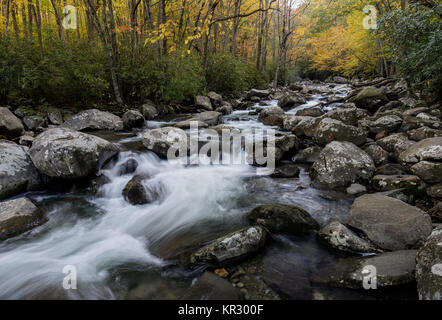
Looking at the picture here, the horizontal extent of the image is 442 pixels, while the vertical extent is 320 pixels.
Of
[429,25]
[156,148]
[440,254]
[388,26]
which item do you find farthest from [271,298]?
[388,26]

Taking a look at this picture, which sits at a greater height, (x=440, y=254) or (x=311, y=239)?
(x=440, y=254)

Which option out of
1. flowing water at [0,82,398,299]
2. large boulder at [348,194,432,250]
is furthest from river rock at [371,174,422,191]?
large boulder at [348,194,432,250]

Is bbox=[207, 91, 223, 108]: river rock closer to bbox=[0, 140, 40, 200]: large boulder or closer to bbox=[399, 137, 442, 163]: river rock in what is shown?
bbox=[0, 140, 40, 200]: large boulder

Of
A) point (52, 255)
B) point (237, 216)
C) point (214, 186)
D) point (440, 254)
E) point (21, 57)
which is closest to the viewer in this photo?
point (440, 254)

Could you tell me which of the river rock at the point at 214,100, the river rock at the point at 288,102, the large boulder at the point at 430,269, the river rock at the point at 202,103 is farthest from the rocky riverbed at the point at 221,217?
the river rock at the point at 214,100

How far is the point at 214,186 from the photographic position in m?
5.21

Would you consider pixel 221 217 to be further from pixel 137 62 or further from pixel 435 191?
pixel 137 62

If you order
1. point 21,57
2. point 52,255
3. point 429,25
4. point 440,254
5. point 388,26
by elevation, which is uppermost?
point 388,26

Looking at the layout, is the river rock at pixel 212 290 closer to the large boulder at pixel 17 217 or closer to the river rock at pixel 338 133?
the large boulder at pixel 17 217

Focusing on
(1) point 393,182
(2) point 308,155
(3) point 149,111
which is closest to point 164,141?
(2) point 308,155

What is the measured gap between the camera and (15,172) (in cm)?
438

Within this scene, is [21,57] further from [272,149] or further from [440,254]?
[440,254]

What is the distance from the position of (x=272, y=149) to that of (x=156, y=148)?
2753 mm

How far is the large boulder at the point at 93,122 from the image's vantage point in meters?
7.31
